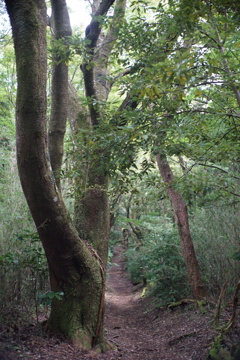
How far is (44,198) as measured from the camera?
410 cm

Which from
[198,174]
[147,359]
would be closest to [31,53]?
[198,174]

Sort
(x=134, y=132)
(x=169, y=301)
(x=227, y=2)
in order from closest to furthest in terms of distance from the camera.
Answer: (x=227, y=2) < (x=134, y=132) < (x=169, y=301)

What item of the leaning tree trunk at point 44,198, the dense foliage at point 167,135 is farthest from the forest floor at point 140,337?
the dense foliage at point 167,135

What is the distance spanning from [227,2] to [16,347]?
484 cm

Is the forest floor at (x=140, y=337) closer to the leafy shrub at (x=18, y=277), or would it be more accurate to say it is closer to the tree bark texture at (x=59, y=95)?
the leafy shrub at (x=18, y=277)

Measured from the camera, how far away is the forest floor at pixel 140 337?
3.98 metres

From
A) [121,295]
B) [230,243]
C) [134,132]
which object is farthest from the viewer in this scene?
[121,295]

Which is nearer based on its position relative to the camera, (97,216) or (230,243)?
(97,216)

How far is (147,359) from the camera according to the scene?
5.51m

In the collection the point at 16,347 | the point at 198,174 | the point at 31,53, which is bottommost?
the point at 16,347

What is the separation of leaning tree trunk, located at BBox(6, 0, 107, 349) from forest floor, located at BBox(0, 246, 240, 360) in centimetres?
40

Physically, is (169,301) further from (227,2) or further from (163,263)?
(227,2)

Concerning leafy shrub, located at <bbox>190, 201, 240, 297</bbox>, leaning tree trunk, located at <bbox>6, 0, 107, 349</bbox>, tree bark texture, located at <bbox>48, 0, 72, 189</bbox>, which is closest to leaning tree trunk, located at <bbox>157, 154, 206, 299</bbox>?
leafy shrub, located at <bbox>190, 201, 240, 297</bbox>

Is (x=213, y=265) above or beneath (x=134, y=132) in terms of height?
beneath
